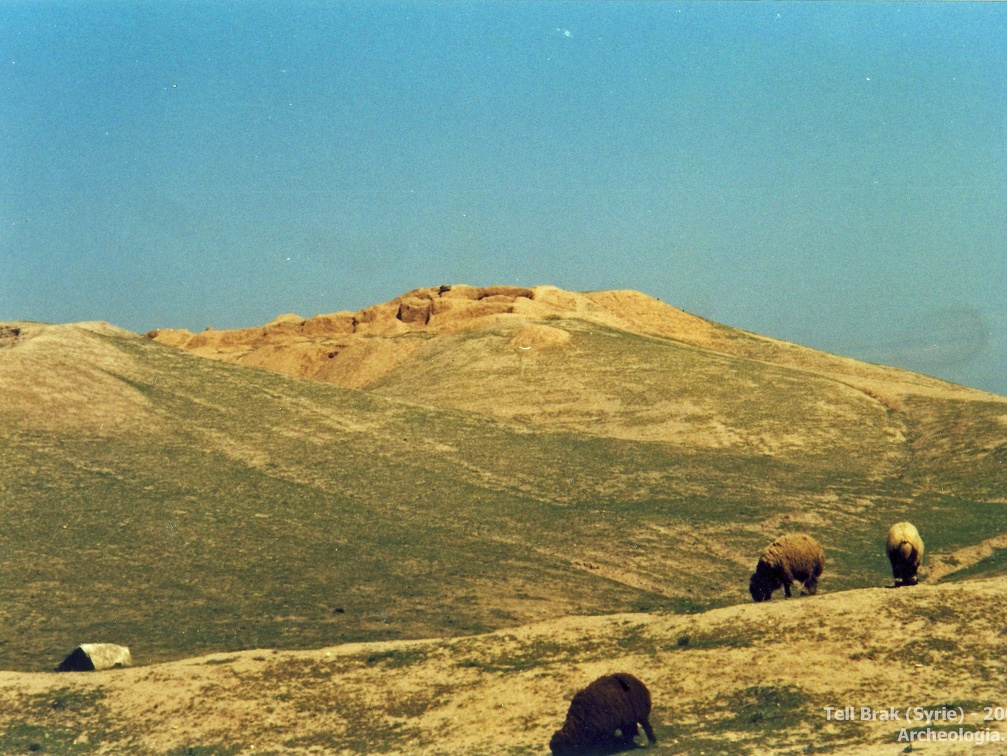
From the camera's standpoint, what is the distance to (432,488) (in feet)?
151

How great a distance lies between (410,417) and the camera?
57.0m

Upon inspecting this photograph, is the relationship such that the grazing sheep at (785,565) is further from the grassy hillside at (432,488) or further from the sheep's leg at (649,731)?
the sheep's leg at (649,731)

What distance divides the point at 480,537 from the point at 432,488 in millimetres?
6379

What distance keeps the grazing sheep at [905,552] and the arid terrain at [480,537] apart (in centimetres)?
92

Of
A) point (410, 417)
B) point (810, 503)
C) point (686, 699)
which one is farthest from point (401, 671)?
point (410, 417)

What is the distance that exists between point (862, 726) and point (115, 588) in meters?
24.3

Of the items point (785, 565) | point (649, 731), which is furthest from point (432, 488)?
point (649, 731)

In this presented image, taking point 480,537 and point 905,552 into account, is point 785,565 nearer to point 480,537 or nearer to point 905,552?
point 905,552

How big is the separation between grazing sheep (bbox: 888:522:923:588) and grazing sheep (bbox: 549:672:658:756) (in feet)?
28.5

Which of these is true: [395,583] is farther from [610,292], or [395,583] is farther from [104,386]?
[610,292]

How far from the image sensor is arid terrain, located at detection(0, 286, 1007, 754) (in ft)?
70.2

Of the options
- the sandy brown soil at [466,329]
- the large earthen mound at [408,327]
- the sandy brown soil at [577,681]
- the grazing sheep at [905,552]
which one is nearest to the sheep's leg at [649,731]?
the sandy brown soil at [577,681]

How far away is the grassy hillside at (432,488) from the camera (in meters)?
32.8

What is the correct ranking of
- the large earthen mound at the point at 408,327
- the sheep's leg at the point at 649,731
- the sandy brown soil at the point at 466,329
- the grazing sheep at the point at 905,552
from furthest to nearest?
1. the large earthen mound at the point at 408,327
2. the sandy brown soil at the point at 466,329
3. the grazing sheep at the point at 905,552
4. the sheep's leg at the point at 649,731
